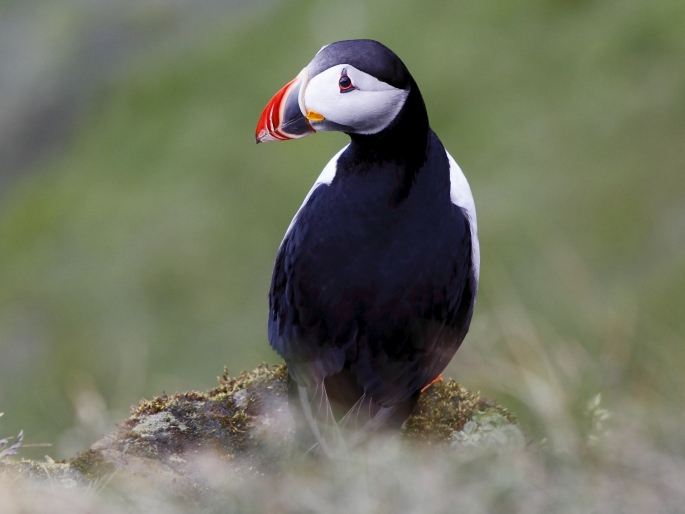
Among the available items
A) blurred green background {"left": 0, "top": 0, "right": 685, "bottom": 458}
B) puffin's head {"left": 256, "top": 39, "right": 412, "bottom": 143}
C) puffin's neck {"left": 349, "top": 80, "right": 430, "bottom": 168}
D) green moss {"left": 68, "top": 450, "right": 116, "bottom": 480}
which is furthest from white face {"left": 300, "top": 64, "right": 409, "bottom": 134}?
blurred green background {"left": 0, "top": 0, "right": 685, "bottom": 458}

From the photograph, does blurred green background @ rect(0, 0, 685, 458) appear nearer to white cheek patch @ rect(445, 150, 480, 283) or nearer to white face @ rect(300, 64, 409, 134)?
white cheek patch @ rect(445, 150, 480, 283)

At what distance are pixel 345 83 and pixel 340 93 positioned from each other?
5 centimetres

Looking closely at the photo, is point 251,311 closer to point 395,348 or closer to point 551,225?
point 551,225

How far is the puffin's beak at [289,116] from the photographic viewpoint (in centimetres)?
457

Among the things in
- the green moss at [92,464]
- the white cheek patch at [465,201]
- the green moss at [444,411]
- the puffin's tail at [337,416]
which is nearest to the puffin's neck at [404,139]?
the white cheek patch at [465,201]

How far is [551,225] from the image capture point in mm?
15000

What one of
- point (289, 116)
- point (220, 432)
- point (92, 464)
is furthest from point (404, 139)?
point (92, 464)

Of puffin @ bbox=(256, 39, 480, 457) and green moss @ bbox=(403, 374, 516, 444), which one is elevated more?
puffin @ bbox=(256, 39, 480, 457)

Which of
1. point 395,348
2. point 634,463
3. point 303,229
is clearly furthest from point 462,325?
point 634,463

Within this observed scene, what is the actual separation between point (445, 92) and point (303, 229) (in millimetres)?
15245

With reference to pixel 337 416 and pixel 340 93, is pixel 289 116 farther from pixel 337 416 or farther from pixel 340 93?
pixel 337 416

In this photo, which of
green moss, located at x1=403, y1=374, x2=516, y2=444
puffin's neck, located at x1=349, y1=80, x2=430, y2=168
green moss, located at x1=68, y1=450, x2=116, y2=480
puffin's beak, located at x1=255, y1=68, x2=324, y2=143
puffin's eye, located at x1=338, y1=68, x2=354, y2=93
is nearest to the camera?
green moss, located at x1=68, y1=450, x2=116, y2=480

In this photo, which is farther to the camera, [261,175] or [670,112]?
[261,175]

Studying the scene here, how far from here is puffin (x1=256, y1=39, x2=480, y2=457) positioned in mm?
4645
